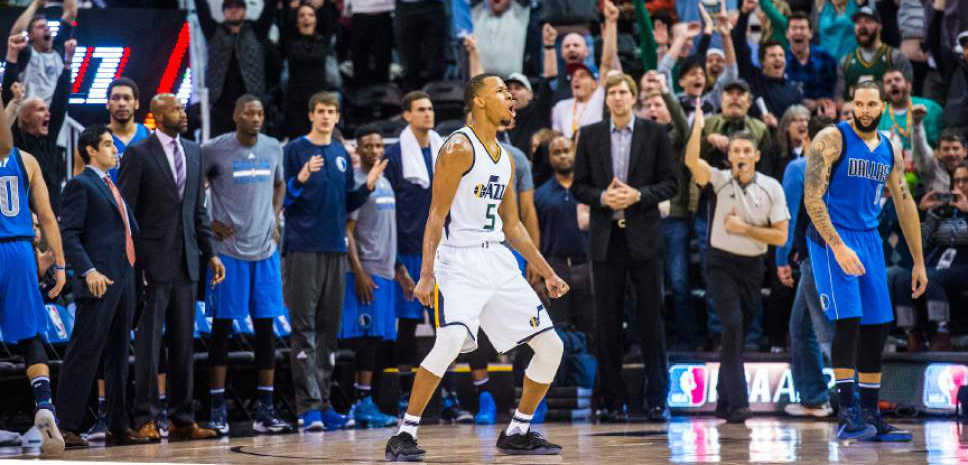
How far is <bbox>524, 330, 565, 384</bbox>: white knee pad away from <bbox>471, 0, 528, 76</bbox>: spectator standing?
24.2 feet

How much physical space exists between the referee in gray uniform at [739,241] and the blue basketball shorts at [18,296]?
5.24 meters

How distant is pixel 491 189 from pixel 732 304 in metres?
3.75

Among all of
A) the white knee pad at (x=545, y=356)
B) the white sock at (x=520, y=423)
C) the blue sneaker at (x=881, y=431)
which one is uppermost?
the white knee pad at (x=545, y=356)

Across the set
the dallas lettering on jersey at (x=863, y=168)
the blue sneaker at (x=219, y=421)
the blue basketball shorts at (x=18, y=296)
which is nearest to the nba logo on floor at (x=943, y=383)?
the dallas lettering on jersey at (x=863, y=168)

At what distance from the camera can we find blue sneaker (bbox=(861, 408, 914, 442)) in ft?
26.9

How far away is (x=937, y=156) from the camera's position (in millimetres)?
12180

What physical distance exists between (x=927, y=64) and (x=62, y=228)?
9.92 m

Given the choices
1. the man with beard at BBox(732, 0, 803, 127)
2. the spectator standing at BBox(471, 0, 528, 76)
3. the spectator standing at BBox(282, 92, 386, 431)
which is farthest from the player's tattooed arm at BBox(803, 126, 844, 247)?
the spectator standing at BBox(471, 0, 528, 76)

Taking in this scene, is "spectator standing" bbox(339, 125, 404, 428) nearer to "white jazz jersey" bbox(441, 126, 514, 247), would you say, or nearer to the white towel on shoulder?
the white towel on shoulder

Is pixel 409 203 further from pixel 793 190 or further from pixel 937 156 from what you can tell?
pixel 937 156

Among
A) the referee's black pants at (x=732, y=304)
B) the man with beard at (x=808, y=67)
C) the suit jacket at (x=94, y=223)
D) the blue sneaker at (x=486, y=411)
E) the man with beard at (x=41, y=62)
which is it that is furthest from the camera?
the man with beard at (x=808, y=67)

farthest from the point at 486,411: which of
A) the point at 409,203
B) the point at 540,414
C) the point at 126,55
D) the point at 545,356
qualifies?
the point at 126,55

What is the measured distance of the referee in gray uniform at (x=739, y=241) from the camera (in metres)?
10.5

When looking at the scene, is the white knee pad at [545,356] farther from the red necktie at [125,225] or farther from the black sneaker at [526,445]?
the red necktie at [125,225]
